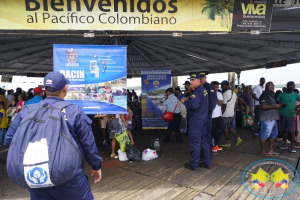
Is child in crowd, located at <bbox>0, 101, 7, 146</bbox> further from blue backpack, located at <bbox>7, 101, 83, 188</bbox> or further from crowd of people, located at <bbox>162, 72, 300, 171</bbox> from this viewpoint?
blue backpack, located at <bbox>7, 101, 83, 188</bbox>

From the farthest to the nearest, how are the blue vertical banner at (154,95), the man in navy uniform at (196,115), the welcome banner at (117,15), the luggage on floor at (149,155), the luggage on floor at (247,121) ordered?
the luggage on floor at (247,121) → the blue vertical banner at (154,95) → the luggage on floor at (149,155) → the man in navy uniform at (196,115) → the welcome banner at (117,15)

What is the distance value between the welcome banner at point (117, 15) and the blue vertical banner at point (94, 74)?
1.35 feet

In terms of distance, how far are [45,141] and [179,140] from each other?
5.36 meters

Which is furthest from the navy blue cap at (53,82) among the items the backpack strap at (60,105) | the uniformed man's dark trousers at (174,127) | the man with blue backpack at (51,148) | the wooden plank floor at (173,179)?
the uniformed man's dark trousers at (174,127)

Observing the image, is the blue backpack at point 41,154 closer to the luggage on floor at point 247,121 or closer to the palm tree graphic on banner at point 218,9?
the palm tree graphic on banner at point 218,9


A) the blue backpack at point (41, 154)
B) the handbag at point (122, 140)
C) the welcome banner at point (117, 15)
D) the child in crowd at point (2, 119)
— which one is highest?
the welcome banner at point (117, 15)

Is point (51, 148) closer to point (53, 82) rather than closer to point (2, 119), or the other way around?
point (53, 82)

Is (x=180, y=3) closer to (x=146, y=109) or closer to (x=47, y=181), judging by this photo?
(x=47, y=181)

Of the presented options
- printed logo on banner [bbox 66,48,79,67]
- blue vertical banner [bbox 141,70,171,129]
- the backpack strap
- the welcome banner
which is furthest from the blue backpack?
blue vertical banner [bbox 141,70,171,129]

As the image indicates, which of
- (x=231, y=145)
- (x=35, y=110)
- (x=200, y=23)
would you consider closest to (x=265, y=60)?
(x=231, y=145)

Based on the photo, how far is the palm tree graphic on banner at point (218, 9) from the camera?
11.0 feet

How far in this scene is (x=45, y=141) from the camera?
146 cm

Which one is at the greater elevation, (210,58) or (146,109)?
(210,58)

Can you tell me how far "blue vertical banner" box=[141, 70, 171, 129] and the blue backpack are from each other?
20.6 ft
